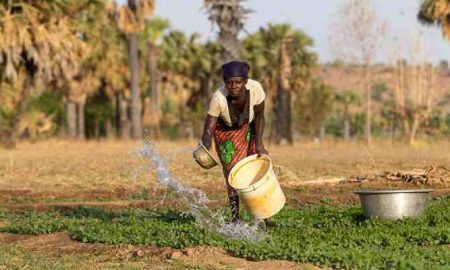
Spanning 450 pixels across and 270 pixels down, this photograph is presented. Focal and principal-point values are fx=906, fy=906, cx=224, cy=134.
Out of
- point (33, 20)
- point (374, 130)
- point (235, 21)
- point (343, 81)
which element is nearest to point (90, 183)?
point (235, 21)

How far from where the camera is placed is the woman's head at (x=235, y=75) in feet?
28.0

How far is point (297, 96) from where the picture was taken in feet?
190

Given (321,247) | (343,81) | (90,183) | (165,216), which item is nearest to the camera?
(321,247)

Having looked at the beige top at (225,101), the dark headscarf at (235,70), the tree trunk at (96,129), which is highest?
the dark headscarf at (235,70)

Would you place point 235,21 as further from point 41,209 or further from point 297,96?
point 297,96

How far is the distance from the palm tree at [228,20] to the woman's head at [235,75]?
17.2 metres

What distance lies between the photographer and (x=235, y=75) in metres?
8.52

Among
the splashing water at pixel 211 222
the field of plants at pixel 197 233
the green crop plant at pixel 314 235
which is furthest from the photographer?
the splashing water at pixel 211 222

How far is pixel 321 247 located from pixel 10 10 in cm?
2742

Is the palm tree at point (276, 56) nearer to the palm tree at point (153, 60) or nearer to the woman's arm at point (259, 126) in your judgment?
the palm tree at point (153, 60)

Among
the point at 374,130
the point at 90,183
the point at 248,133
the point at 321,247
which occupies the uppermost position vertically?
the point at 248,133

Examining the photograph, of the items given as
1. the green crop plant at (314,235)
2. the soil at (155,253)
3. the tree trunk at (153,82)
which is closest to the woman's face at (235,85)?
the green crop plant at (314,235)

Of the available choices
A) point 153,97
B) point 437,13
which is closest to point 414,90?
point 437,13

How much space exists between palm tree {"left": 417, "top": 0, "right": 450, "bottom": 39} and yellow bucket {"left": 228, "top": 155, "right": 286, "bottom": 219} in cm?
2925
